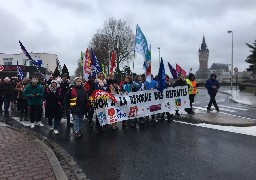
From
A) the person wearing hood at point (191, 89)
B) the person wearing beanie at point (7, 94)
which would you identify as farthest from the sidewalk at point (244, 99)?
the person wearing beanie at point (7, 94)

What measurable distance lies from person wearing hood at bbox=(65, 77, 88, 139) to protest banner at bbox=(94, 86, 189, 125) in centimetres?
83

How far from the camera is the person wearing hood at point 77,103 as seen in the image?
9664 mm

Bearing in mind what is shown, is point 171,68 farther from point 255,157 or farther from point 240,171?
point 240,171

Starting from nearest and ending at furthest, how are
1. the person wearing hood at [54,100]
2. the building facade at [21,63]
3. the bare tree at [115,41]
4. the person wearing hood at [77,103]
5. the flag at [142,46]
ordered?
the person wearing hood at [77,103], the person wearing hood at [54,100], the flag at [142,46], the bare tree at [115,41], the building facade at [21,63]

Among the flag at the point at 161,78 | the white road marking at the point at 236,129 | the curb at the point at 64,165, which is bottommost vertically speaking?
the curb at the point at 64,165

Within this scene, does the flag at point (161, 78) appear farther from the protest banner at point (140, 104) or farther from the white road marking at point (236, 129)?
the white road marking at point (236, 129)

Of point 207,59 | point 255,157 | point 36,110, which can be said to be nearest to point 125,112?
point 36,110

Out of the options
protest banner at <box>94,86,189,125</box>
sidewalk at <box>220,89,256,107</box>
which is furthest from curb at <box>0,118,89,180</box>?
sidewalk at <box>220,89,256,107</box>

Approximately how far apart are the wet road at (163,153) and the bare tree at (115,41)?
1647 inches

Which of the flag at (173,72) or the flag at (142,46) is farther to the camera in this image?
the flag at (173,72)

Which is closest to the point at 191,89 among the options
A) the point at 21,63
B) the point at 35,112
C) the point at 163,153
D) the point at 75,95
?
the point at 75,95

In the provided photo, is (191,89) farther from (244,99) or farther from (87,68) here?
(244,99)

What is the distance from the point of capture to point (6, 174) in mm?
5875

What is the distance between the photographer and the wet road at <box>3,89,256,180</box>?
6.19 meters
